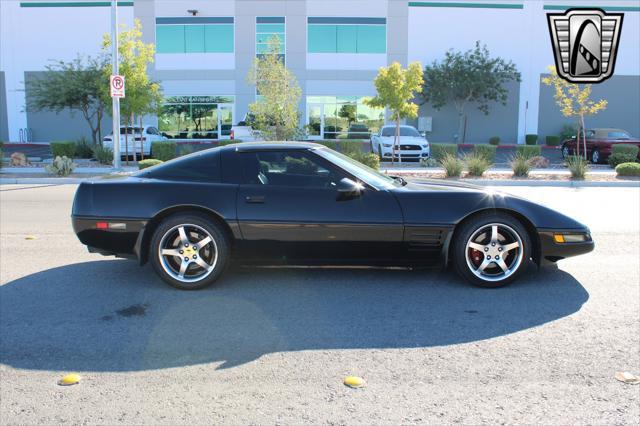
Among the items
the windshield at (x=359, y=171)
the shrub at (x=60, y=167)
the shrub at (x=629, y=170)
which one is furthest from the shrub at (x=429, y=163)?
the windshield at (x=359, y=171)

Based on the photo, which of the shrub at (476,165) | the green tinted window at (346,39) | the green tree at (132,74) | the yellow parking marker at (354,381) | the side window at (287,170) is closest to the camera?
the yellow parking marker at (354,381)

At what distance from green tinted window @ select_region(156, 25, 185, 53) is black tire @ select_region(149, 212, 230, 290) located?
31918 mm

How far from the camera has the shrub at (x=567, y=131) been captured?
3569 cm

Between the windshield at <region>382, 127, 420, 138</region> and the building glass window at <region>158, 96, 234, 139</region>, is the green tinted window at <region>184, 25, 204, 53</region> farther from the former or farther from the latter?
the windshield at <region>382, 127, 420, 138</region>

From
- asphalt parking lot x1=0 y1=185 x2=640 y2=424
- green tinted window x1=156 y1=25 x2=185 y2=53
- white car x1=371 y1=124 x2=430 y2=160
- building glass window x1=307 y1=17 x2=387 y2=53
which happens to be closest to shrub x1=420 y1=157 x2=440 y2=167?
white car x1=371 y1=124 x2=430 y2=160

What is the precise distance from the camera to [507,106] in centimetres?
3691

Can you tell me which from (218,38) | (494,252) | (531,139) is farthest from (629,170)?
(218,38)

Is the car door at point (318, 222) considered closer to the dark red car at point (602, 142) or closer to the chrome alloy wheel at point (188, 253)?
the chrome alloy wheel at point (188, 253)

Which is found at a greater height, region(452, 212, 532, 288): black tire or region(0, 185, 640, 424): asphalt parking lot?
region(452, 212, 532, 288): black tire

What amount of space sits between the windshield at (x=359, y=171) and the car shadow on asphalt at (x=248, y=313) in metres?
0.95

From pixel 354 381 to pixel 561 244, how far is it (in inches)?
111

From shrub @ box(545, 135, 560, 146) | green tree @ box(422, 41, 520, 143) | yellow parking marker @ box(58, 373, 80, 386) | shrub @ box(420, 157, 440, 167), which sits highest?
green tree @ box(422, 41, 520, 143)

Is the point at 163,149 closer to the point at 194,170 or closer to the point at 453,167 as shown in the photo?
the point at 453,167

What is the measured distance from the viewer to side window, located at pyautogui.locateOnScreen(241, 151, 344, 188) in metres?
5.50
